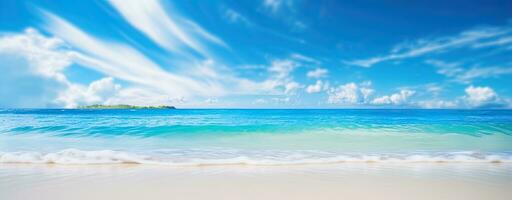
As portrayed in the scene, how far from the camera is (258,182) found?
411cm

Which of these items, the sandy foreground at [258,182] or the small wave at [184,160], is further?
the small wave at [184,160]

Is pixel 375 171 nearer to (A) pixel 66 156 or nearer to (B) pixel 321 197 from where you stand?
(B) pixel 321 197

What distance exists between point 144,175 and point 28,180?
1485 millimetres

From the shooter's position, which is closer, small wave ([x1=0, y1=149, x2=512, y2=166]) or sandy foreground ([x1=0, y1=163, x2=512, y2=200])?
sandy foreground ([x1=0, y1=163, x2=512, y2=200])

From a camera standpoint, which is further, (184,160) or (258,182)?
(184,160)

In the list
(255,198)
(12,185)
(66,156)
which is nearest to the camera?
(255,198)

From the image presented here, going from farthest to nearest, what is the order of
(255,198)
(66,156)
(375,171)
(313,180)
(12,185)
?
(66,156) → (375,171) → (313,180) → (12,185) → (255,198)

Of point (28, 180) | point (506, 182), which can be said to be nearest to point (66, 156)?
point (28, 180)

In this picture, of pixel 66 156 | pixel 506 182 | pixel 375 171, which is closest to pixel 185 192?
pixel 375 171

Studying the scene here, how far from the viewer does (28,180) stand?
163 inches

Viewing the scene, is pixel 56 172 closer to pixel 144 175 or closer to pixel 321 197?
pixel 144 175

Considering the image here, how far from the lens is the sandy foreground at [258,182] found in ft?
11.6

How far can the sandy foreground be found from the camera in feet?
11.6

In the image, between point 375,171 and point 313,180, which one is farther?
point 375,171
